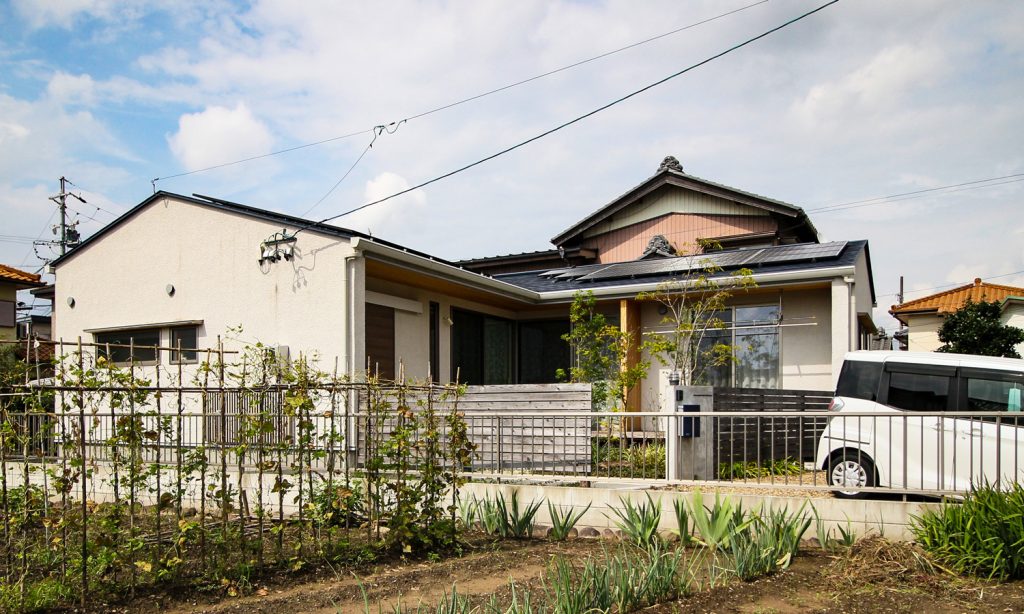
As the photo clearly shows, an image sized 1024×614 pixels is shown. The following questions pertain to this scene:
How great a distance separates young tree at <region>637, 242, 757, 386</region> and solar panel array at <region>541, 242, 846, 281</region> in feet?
0.87

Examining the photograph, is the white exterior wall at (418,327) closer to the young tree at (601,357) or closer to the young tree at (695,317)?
the young tree at (601,357)

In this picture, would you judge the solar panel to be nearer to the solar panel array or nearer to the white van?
the solar panel array

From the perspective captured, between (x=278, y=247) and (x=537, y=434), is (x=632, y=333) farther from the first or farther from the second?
(x=278, y=247)

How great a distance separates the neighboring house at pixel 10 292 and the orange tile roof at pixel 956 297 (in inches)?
1224

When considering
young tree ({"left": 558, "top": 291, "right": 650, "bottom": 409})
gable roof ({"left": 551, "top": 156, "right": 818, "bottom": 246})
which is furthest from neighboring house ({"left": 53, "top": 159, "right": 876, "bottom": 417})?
gable roof ({"left": 551, "top": 156, "right": 818, "bottom": 246})

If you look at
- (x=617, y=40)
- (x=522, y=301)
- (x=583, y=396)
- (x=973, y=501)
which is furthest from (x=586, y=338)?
(x=973, y=501)

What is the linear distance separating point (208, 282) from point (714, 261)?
9.81 metres

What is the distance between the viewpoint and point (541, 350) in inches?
673

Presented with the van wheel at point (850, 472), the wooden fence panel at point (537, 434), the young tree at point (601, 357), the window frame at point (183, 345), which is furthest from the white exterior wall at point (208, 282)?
the van wheel at point (850, 472)

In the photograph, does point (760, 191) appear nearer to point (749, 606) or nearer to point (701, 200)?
point (701, 200)

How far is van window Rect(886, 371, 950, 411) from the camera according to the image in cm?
834

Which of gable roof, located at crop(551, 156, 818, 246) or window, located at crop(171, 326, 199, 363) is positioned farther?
gable roof, located at crop(551, 156, 818, 246)

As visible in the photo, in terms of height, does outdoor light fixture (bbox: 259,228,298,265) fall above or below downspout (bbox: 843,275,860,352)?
above

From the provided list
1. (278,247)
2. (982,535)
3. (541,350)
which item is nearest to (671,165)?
(541,350)
